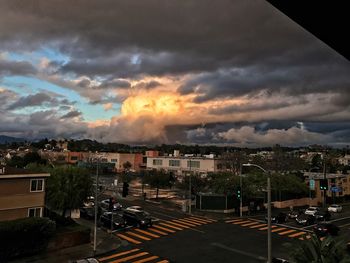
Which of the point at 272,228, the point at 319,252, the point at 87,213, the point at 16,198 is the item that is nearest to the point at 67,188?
the point at 16,198

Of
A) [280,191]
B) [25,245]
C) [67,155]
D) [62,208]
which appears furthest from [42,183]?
[67,155]

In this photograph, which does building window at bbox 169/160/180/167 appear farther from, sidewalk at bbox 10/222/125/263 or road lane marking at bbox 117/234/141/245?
sidewalk at bbox 10/222/125/263

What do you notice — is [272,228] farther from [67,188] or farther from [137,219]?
[67,188]

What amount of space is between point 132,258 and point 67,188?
12.8 m

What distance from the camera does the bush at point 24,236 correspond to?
93.7 feet

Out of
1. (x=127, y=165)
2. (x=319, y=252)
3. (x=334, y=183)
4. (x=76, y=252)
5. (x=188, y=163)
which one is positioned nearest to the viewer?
(x=319, y=252)

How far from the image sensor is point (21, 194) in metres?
34.4

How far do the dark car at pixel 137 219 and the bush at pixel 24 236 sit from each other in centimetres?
1337

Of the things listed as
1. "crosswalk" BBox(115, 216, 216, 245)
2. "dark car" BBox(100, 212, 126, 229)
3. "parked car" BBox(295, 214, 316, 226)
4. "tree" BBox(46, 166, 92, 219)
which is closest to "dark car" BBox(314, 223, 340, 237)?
"parked car" BBox(295, 214, 316, 226)

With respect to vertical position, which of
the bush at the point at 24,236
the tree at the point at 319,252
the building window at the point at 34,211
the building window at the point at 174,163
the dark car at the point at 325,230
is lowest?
the dark car at the point at 325,230

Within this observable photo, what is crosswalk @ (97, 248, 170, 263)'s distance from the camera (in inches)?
1142

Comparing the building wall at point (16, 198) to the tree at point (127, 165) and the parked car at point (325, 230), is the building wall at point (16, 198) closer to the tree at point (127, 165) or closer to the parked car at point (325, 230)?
the parked car at point (325, 230)

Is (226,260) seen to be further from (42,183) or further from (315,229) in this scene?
(42,183)

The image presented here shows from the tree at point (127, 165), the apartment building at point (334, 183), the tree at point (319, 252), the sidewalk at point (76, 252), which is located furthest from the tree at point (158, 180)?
the tree at point (127, 165)
